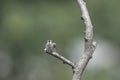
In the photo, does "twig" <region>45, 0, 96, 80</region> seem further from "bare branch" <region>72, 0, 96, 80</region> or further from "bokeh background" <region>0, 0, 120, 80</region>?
"bokeh background" <region>0, 0, 120, 80</region>

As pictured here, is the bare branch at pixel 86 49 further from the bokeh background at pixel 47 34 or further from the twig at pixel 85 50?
the bokeh background at pixel 47 34

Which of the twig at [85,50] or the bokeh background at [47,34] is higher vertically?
the twig at [85,50]

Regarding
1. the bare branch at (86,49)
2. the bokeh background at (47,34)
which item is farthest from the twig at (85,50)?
the bokeh background at (47,34)

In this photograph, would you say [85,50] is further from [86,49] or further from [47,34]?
[47,34]

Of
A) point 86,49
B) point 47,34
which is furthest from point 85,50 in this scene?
point 47,34

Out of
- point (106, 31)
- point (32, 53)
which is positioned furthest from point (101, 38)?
point (32, 53)

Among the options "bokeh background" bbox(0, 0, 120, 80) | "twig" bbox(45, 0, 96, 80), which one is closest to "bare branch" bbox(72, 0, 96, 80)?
"twig" bbox(45, 0, 96, 80)

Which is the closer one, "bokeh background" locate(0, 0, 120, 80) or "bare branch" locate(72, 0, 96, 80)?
"bare branch" locate(72, 0, 96, 80)

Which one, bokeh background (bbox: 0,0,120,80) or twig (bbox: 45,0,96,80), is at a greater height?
twig (bbox: 45,0,96,80)

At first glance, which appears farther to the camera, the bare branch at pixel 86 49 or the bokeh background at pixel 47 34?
the bokeh background at pixel 47 34
